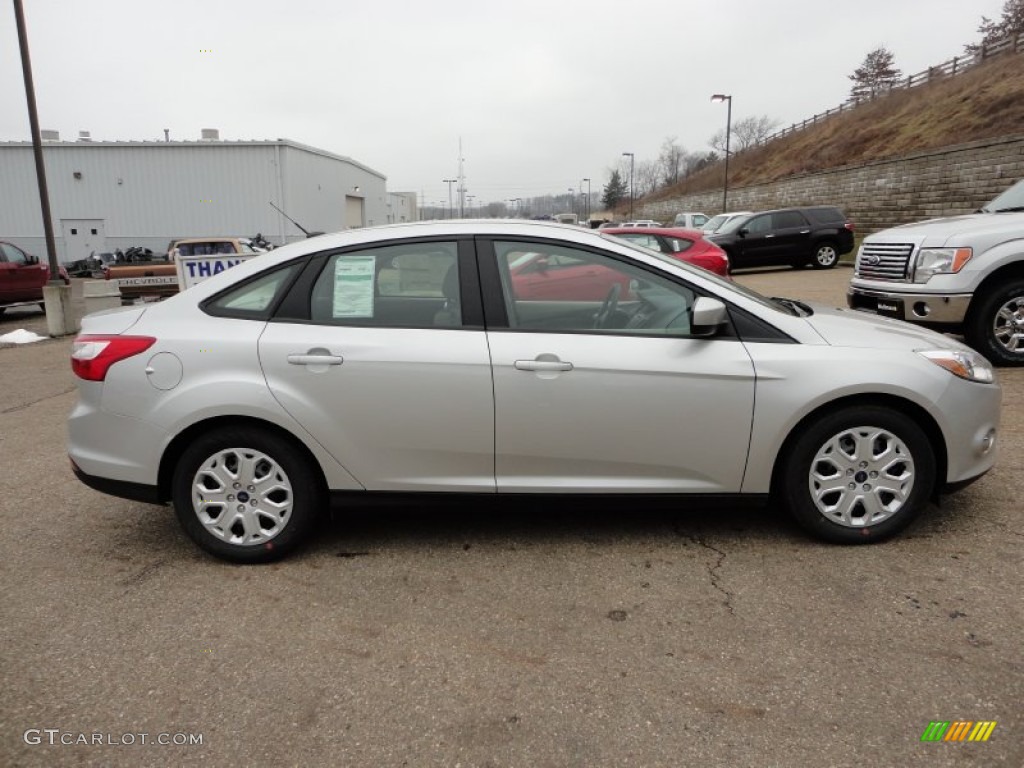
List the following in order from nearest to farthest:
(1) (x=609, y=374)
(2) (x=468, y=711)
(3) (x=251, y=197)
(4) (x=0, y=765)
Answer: (4) (x=0, y=765) < (2) (x=468, y=711) < (1) (x=609, y=374) < (3) (x=251, y=197)

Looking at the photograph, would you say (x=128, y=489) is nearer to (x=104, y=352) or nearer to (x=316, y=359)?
(x=104, y=352)

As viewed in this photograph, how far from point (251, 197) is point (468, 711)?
3504 centimetres

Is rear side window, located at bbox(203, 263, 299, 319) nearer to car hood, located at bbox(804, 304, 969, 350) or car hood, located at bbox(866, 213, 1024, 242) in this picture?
car hood, located at bbox(804, 304, 969, 350)

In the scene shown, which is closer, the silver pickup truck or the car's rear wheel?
the silver pickup truck

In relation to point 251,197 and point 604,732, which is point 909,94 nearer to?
point 251,197

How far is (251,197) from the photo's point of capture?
3362 cm

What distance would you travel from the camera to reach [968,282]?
6516 mm

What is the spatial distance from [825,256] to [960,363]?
18.3 m

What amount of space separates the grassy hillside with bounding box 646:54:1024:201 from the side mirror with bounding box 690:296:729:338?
31430 millimetres

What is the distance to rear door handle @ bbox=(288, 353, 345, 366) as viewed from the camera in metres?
3.23

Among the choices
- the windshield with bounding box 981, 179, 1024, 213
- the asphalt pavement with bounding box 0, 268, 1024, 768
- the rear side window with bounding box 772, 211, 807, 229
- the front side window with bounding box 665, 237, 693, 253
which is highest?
the rear side window with bounding box 772, 211, 807, 229

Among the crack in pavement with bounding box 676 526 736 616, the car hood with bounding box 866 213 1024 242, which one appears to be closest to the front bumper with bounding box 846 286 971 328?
the car hood with bounding box 866 213 1024 242

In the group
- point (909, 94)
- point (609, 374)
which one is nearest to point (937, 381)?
point (609, 374)

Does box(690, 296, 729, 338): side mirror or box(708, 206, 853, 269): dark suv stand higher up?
box(708, 206, 853, 269): dark suv
